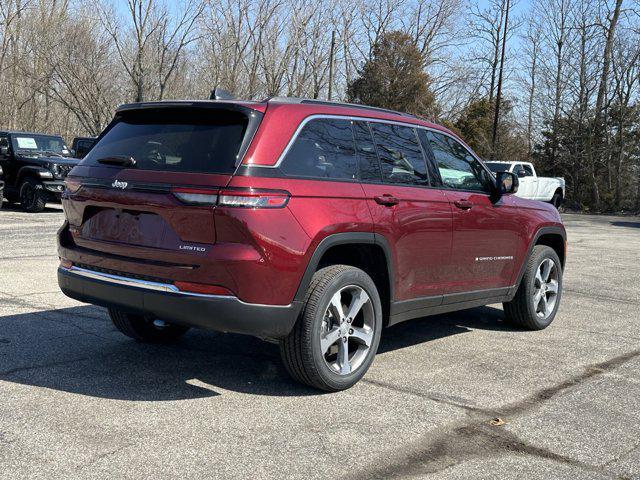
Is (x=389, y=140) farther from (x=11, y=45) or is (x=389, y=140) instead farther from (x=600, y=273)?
(x=11, y=45)

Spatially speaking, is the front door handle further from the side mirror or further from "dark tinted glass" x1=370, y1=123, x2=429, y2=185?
the side mirror

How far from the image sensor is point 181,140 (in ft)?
14.1

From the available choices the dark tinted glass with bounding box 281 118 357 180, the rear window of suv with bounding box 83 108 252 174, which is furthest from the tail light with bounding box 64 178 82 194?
the dark tinted glass with bounding box 281 118 357 180

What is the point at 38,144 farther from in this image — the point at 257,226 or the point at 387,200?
the point at 257,226

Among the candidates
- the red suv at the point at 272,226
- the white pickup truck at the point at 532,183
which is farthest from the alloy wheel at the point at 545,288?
the white pickup truck at the point at 532,183

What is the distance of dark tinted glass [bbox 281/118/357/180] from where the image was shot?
4.30m

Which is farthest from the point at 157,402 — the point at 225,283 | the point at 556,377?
the point at 556,377

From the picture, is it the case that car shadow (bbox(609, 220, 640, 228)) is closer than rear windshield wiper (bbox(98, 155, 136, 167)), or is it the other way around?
rear windshield wiper (bbox(98, 155, 136, 167))

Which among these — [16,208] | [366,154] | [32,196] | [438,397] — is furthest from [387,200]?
[16,208]

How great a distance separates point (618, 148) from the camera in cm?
3519

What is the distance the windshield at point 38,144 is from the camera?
18.4m

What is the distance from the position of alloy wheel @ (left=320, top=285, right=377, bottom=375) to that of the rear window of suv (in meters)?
1.15

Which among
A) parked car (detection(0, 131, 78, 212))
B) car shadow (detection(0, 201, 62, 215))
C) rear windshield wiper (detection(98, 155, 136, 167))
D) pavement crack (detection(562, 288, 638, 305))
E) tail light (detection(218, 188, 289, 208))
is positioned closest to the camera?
tail light (detection(218, 188, 289, 208))

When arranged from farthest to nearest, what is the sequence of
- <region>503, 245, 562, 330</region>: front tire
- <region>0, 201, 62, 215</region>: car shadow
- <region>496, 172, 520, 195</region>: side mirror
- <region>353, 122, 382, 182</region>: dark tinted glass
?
1. <region>0, 201, 62, 215</region>: car shadow
2. <region>503, 245, 562, 330</region>: front tire
3. <region>496, 172, 520, 195</region>: side mirror
4. <region>353, 122, 382, 182</region>: dark tinted glass
